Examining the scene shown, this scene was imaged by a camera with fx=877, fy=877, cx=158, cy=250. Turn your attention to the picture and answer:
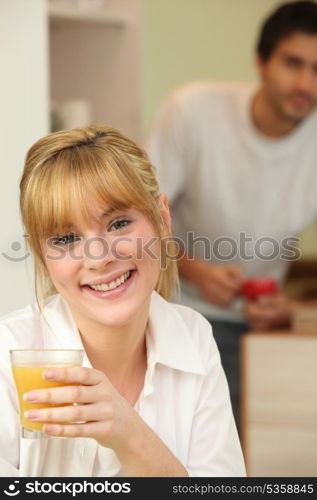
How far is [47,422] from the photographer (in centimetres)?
56

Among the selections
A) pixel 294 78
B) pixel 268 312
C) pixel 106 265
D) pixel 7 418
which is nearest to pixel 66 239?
pixel 106 265

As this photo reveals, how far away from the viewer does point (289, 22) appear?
1507 millimetres

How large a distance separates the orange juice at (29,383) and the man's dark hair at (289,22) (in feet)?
3.56

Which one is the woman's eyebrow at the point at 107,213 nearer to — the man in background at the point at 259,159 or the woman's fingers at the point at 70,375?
the woman's fingers at the point at 70,375

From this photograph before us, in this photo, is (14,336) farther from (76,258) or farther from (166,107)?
(166,107)

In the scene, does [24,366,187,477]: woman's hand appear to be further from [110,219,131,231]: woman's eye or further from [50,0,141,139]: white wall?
[50,0,141,139]: white wall

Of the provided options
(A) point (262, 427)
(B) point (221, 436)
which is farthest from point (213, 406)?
(A) point (262, 427)

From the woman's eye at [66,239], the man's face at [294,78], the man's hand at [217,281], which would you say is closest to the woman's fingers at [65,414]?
the woman's eye at [66,239]

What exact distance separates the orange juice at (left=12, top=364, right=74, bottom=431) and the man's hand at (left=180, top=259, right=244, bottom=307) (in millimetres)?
742

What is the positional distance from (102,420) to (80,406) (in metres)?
0.03

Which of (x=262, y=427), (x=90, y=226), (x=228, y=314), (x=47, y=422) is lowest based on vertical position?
(x=262, y=427)

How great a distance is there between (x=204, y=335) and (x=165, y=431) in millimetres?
84

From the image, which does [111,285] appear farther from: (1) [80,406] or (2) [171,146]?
(2) [171,146]

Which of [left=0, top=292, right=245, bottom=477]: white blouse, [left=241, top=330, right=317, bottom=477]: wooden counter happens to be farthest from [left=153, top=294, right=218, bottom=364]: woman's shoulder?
[left=241, top=330, right=317, bottom=477]: wooden counter
